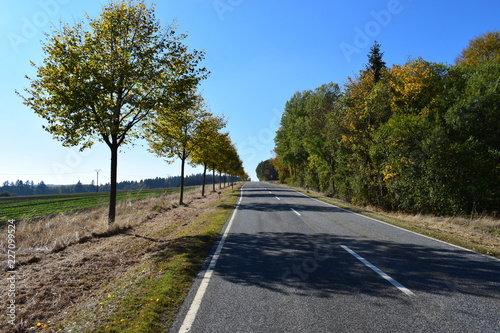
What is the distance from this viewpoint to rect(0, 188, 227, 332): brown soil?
420cm

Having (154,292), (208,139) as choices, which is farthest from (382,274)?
(208,139)

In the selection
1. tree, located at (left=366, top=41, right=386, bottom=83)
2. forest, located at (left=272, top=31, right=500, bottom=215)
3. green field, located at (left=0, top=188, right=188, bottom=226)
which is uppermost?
tree, located at (left=366, top=41, right=386, bottom=83)

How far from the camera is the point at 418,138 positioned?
16672 mm

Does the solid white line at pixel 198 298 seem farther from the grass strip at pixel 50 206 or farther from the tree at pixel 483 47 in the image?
the tree at pixel 483 47

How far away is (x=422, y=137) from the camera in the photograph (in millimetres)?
16438

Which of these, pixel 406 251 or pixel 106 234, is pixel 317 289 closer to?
pixel 406 251

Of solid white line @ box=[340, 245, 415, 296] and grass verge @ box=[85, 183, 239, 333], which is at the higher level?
solid white line @ box=[340, 245, 415, 296]

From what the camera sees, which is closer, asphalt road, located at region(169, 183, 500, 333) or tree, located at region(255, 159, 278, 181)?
asphalt road, located at region(169, 183, 500, 333)

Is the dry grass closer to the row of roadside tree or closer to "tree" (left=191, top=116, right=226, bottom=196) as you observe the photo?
the row of roadside tree

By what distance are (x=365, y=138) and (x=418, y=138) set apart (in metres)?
5.28

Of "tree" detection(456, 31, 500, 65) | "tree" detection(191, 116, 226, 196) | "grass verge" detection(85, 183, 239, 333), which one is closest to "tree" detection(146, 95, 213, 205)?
"tree" detection(191, 116, 226, 196)

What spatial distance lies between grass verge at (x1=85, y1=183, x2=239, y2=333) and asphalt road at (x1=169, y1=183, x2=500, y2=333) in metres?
0.25

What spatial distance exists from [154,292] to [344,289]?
3.10 m

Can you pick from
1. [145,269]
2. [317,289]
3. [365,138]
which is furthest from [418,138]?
[145,269]
